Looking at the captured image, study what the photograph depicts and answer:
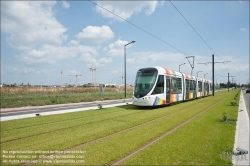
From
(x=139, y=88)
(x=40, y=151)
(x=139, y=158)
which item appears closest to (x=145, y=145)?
(x=139, y=158)

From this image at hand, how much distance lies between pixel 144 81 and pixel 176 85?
16.9 ft

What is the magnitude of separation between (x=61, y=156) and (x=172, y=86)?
1472 cm

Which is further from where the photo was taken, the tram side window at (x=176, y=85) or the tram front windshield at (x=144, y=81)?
the tram side window at (x=176, y=85)

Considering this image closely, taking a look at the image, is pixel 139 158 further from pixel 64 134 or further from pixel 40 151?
pixel 64 134

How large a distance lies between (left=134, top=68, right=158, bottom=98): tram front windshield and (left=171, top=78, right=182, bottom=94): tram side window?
11.3 ft

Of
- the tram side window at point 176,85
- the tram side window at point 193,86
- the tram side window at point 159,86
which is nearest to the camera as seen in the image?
the tram side window at point 159,86

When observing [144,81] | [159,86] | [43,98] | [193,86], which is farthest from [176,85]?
[43,98]

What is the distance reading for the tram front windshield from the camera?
15602 millimetres

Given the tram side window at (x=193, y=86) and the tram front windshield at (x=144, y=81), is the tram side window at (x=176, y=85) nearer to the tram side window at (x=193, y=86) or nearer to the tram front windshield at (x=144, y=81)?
the tram front windshield at (x=144, y=81)

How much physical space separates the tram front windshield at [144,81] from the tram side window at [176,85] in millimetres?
3450

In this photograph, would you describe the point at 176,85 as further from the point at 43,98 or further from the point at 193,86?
the point at 43,98

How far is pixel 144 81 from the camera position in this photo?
16.0 meters

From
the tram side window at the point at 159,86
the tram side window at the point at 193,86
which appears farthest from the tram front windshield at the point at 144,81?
the tram side window at the point at 193,86

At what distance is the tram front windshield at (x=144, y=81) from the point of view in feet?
51.2
